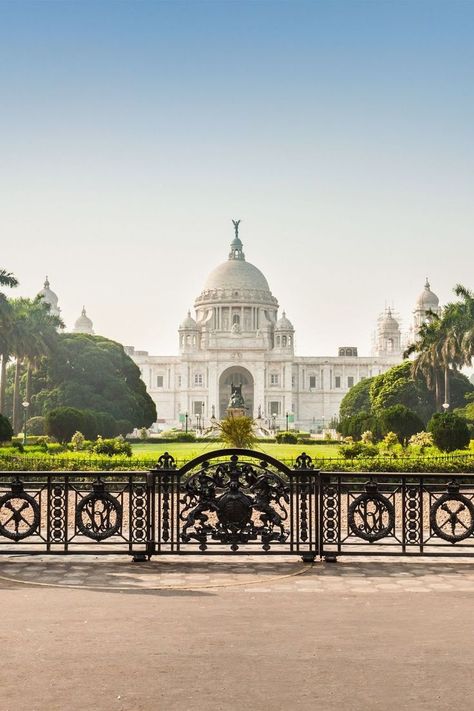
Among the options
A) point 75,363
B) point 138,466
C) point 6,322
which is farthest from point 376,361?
point 138,466

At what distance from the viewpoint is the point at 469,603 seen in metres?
7.67

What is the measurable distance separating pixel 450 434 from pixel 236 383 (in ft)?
274

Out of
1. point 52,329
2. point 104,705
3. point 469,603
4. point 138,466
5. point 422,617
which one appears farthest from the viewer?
point 52,329

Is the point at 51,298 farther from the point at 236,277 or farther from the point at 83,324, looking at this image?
the point at 236,277

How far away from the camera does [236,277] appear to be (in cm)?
12381

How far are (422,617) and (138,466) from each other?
15949 millimetres

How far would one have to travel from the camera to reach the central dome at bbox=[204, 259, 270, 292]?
123 metres

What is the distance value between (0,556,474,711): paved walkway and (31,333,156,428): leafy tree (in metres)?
45.6

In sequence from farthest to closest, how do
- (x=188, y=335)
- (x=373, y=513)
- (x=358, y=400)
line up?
(x=188, y=335) < (x=358, y=400) < (x=373, y=513)

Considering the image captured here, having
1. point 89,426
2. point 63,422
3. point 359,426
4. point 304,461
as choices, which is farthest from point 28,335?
point 304,461

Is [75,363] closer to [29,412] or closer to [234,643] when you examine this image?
[29,412]

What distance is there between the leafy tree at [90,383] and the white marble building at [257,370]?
1580 inches

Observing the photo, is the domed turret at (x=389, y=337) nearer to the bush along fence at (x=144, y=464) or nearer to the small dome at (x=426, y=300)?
the small dome at (x=426, y=300)

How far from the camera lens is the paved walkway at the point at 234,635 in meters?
5.19
